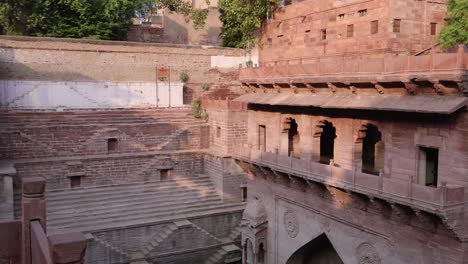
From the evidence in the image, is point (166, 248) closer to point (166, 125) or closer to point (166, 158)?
point (166, 158)

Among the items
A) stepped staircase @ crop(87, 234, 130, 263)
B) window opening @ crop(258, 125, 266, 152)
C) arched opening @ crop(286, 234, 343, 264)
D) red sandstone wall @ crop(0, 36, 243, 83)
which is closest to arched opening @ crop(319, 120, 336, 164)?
window opening @ crop(258, 125, 266, 152)

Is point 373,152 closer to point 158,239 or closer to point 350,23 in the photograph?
point 350,23

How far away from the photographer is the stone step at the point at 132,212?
669 inches

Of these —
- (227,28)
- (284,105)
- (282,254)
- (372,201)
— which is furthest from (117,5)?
(372,201)

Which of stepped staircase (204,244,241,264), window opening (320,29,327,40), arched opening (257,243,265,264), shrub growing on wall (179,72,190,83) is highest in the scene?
window opening (320,29,327,40)

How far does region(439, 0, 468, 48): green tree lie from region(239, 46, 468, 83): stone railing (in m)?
5.68

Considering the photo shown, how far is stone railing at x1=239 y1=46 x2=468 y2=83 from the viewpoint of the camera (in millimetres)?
9889

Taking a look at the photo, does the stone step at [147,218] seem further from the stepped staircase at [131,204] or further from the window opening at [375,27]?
the window opening at [375,27]

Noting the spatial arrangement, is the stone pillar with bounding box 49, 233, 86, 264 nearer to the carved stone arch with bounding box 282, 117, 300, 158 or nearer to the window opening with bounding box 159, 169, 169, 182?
the carved stone arch with bounding box 282, 117, 300, 158

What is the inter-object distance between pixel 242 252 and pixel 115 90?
11746mm

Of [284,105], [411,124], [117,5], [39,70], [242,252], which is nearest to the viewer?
[411,124]

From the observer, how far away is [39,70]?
23.3m

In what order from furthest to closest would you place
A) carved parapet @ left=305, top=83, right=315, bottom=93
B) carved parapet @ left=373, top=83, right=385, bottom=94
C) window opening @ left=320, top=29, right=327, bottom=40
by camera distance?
window opening @ left=320, top=29, right=327, bottom=40 → carved parapet @ left=305, top=83, right=315, bottom=93 → carved parapet @ left=373, top=83, right=385, bottom=94

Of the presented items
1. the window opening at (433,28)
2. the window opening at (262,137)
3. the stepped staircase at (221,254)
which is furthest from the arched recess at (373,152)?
the stepped staircase at (221,254)
